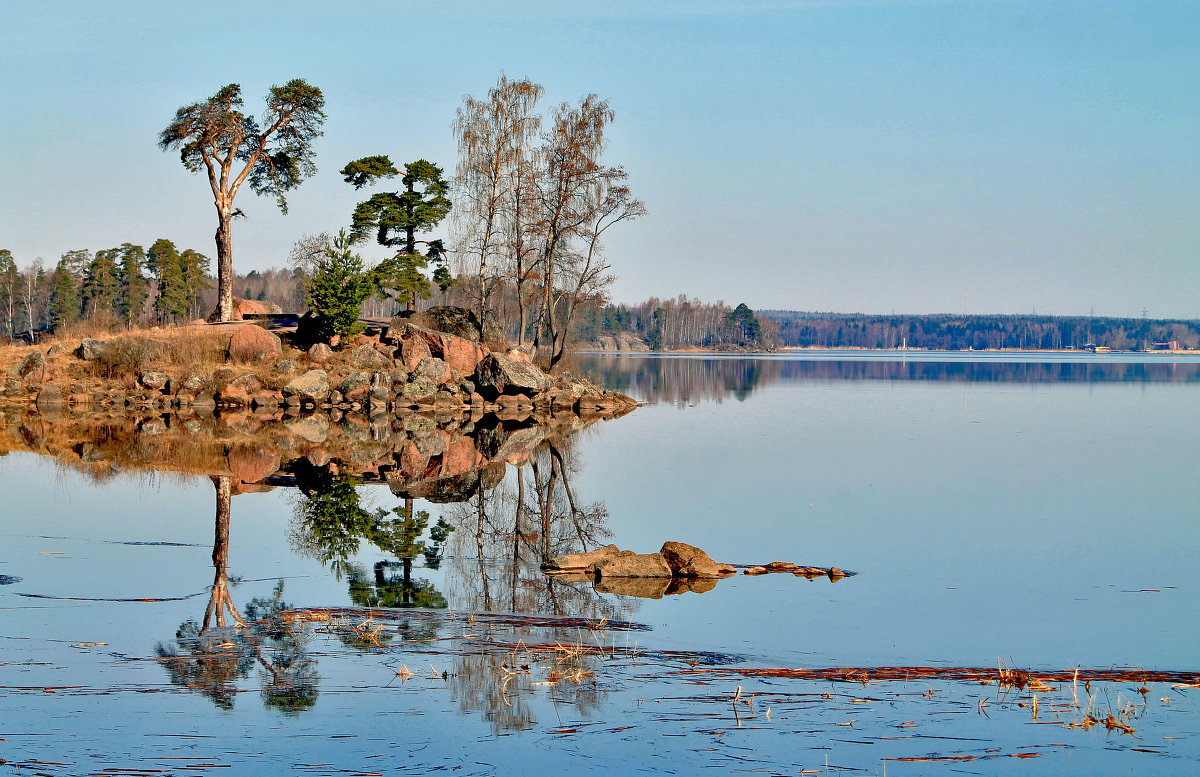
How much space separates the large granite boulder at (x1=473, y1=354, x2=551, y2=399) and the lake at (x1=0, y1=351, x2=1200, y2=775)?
15774 mm

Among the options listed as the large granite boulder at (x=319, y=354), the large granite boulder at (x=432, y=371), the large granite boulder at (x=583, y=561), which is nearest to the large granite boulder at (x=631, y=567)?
the large granite boulder at (x=583, y=561)

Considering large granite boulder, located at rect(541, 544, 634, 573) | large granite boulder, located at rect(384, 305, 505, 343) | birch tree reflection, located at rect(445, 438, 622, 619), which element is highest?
large granite boulder, located at rect(384, 305, 505, 343)

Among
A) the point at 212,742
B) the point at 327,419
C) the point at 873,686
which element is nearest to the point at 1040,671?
the point at 873,686

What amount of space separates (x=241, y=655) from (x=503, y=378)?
30.2 meters

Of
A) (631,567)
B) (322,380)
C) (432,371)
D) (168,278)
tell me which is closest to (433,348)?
(432,371)

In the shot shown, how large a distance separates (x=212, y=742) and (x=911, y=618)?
685 cm

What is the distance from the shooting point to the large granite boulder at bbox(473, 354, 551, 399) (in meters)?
38.3

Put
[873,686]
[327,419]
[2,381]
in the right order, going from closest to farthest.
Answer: [873,686] → [327,419] → [2,381]

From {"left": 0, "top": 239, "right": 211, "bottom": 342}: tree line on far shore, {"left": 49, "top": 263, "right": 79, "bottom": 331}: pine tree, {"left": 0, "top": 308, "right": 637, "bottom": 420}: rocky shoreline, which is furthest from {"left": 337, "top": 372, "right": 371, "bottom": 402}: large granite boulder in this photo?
{"left": 49, "top": 263, "right": 79, "bottom": 331}: pine tree

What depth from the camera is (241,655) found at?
27.0 feet

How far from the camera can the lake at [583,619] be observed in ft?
21.6

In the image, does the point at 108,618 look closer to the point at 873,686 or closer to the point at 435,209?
the point at 873,686

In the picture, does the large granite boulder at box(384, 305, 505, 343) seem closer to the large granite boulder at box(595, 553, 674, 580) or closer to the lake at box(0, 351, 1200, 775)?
the lake at box(0, 351, 1200, 775)

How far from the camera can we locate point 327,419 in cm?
3306
